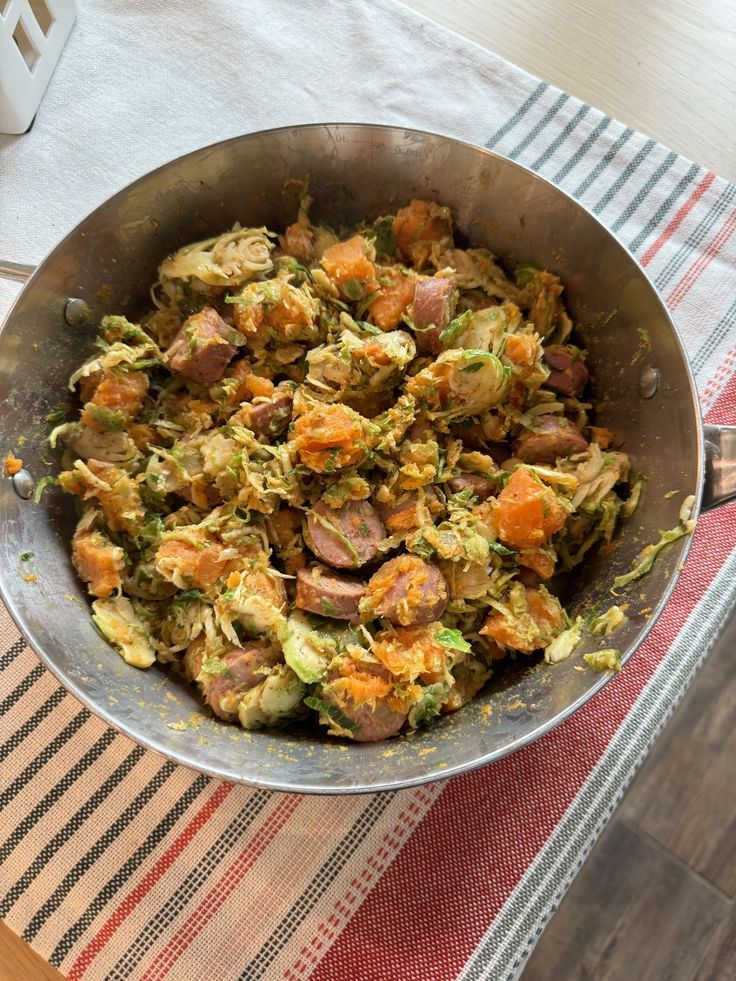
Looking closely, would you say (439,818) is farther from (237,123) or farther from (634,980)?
(237,123)

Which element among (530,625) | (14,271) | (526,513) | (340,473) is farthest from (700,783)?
(14,271)

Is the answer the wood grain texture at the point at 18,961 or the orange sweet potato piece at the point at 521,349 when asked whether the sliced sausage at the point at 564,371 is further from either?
the wood grain texture at the point at 18,961

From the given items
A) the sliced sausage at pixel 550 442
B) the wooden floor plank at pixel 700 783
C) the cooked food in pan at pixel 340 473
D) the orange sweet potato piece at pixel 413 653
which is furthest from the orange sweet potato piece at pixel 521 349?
the wooden floor plank at pixel 700 783

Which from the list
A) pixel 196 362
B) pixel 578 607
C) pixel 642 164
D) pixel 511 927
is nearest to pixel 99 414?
pixel 196 362

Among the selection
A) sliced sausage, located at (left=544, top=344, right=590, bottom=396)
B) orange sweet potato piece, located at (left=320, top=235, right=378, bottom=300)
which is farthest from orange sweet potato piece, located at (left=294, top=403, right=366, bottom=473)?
sliced sausage, located at (left=544, top=344, right=590, bottom=396)

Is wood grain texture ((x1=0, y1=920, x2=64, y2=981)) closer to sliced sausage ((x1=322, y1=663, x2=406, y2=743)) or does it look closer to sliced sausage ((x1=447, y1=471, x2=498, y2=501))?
sliced sausage ((x1=322, y1=663, x2=406, y2=743))

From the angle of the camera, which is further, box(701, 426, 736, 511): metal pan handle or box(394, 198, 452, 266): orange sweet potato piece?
box(394, 198, 452, 266): orange sweet potato piece
